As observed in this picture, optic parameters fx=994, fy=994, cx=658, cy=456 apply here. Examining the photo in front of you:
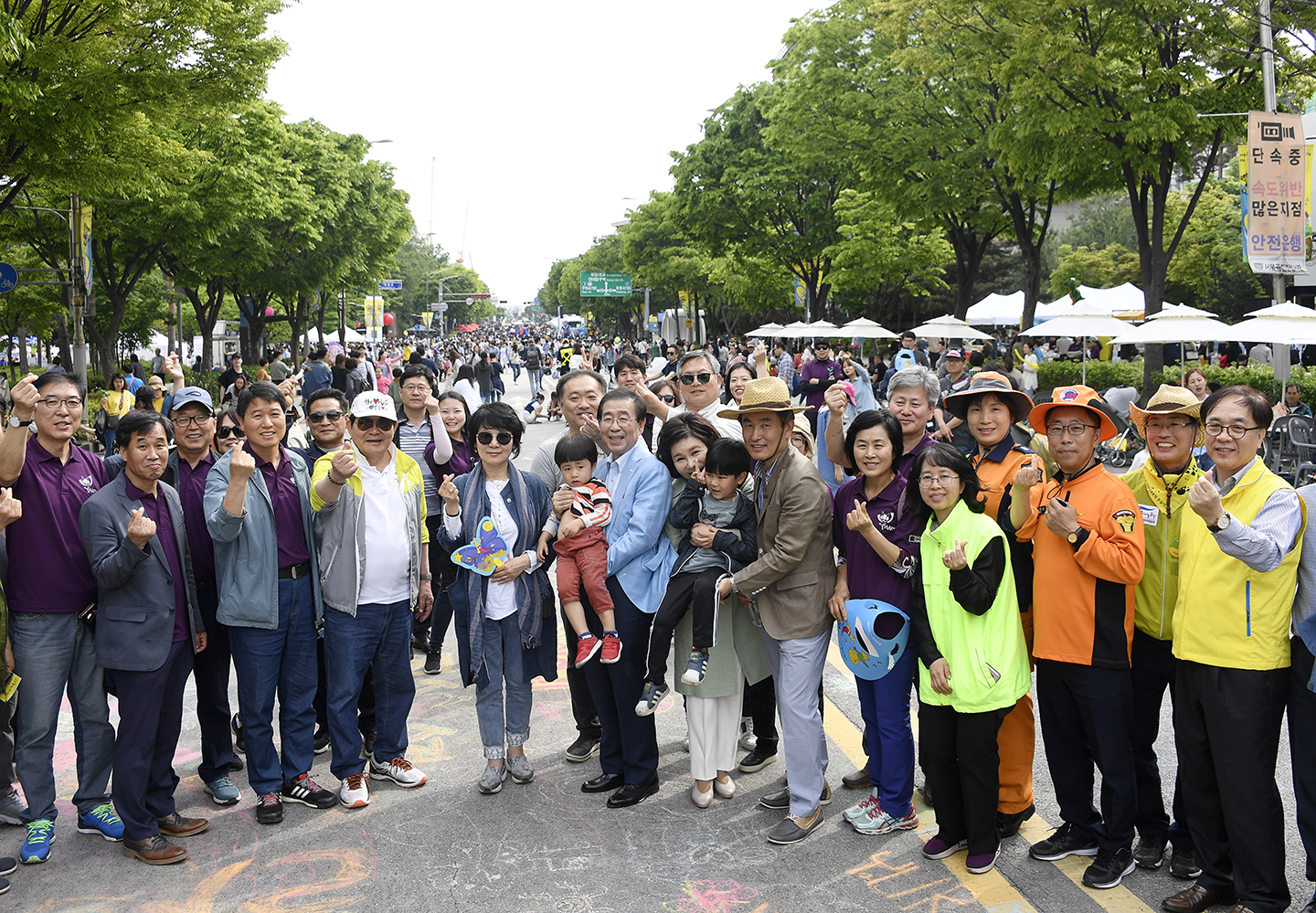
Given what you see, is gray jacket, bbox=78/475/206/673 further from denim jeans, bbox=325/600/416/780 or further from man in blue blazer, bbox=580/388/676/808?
man in blue blazer, bbox=580/388/676/808

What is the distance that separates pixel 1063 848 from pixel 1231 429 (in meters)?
1.75

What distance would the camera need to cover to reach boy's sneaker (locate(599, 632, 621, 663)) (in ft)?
14.6

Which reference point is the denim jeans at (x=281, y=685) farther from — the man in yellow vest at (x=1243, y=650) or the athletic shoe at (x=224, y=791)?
the man in yellow vest at (x=1243, y=650)

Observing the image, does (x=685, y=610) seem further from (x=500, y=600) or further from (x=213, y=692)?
(x=213, y=692)

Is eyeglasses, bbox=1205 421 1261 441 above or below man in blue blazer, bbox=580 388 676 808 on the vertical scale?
above

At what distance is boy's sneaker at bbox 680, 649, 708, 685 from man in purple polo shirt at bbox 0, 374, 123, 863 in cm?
245

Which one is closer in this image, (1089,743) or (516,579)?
(1089,743)

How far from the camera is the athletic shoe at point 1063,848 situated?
3.89 metres

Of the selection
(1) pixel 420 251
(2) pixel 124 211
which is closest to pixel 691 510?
(2) pixel 124 211

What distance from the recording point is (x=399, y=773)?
474 cm

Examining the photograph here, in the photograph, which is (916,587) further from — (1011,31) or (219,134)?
(219,134)

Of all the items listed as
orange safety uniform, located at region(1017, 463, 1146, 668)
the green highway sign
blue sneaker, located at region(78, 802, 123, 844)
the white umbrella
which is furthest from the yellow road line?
the green highway sign

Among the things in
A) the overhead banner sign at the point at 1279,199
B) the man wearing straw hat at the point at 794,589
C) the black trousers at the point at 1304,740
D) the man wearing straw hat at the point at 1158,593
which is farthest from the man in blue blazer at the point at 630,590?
the overhead banner sign at the point at 1279,199

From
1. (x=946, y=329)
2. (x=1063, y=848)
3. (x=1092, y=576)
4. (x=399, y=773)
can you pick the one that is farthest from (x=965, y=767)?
(x=946, y=329)
